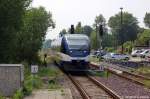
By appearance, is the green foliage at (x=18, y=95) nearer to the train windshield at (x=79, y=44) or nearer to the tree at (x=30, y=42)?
the train windshield at (x=79, y=44)

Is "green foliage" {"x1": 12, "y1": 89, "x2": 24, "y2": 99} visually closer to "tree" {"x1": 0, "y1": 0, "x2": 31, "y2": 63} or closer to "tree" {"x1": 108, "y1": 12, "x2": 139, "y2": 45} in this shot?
"tree" {"x1": 0, "y1": 0, "x2": 31, "y2": 63}

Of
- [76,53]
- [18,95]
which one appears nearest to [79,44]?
[76,53]

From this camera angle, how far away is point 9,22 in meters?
27.1

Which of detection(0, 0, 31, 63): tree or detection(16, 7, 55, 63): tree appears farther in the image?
detection(16, 7, 55, 63): tree

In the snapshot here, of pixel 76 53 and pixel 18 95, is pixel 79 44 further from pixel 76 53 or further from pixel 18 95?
pixel 18 95

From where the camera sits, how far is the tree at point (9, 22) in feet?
87.0

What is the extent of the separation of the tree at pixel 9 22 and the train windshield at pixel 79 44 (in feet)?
40.6

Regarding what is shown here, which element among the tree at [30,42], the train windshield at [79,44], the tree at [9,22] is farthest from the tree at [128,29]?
the tree at [9,22]

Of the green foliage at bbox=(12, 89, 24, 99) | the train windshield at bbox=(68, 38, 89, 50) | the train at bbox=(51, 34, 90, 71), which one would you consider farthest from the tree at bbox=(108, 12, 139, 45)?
the green foliage at bbox=(12, 89, 24, 99)

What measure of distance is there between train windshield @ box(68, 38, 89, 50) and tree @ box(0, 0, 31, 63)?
12.4 meters

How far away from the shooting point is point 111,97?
22.7 meters

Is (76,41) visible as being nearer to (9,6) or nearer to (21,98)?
(9,6)

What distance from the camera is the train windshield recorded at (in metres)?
40.4

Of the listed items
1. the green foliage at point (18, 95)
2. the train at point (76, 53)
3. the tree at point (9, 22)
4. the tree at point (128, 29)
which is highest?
the tree at point (128, 29)
